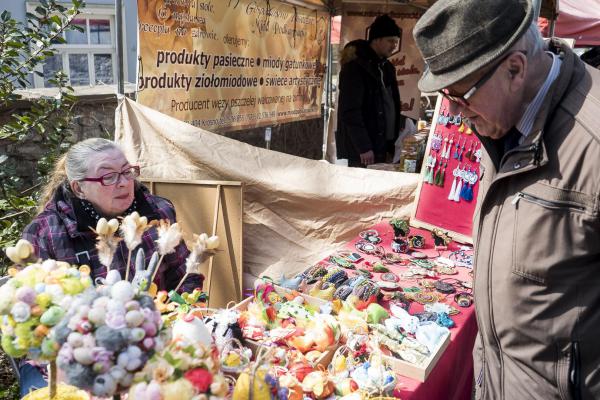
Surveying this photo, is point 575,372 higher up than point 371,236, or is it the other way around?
point 575,372

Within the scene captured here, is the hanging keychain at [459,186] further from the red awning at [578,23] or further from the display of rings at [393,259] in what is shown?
the red awning at [578,23]

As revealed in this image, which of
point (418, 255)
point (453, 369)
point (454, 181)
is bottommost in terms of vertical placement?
point (453, 369)

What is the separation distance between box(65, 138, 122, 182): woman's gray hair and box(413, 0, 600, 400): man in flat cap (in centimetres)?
135

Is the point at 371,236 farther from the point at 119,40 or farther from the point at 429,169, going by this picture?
the point at 119,40

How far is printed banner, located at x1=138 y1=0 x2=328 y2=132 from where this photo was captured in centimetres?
322

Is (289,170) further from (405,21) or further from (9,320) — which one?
(405,21)

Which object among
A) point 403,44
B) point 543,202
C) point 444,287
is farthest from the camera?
point 403,44

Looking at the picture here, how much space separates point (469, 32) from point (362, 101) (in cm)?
323

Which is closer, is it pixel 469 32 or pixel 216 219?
pixel 469 32

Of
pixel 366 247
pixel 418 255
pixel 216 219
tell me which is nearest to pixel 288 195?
pixel 216 219

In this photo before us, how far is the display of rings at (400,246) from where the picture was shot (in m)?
2.78

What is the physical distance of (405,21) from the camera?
6383 mm

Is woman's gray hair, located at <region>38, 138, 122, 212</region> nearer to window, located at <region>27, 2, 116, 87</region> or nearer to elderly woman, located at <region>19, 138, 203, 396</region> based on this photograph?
elderly woman, located at <region>19, 138, 203, 396</region>

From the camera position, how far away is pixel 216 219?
9.32ft
